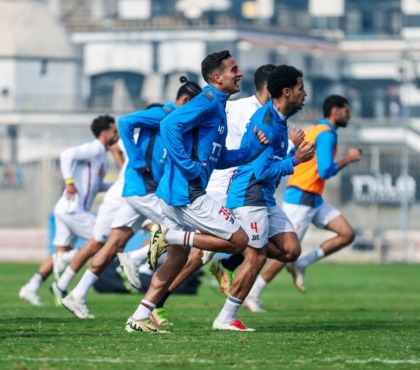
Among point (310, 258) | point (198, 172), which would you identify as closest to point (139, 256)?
point (310, 258)

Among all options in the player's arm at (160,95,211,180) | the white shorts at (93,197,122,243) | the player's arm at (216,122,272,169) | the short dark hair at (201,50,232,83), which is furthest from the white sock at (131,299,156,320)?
the white shorts at (93,197,122,243)

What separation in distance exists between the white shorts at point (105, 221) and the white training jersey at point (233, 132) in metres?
2.25

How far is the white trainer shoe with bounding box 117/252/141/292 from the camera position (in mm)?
15453

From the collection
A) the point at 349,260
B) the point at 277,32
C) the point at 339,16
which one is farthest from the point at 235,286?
the point at 339,16

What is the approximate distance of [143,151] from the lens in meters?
15.9

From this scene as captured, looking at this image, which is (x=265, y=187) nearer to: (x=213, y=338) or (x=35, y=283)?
(x=213, y=338)

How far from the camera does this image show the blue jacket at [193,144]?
1263 centimetres

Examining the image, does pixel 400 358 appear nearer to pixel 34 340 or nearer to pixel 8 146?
pixel 34 340

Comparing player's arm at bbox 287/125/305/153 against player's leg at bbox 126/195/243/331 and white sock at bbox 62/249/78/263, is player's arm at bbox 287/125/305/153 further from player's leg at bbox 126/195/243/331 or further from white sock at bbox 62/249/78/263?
white sock at bbox 62/249/78/263

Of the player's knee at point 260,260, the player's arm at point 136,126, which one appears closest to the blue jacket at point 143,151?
the player's arm at point 136,126

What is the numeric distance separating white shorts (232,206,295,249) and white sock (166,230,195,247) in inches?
28.3

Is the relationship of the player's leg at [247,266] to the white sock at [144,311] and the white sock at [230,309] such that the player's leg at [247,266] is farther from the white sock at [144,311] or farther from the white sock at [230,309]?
the white sock at [144,311]

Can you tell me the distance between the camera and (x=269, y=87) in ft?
44.4

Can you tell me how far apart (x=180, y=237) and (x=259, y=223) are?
914mm
